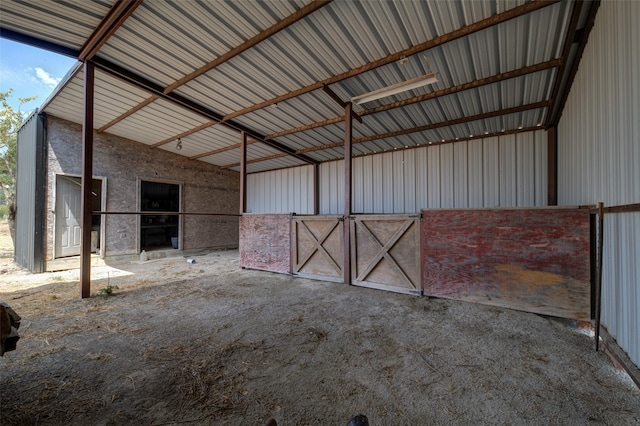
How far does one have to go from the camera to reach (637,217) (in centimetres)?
197

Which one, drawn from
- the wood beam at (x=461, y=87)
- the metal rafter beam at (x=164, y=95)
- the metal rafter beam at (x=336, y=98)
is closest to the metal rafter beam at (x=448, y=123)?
the wood beam at (x=461, y=87)

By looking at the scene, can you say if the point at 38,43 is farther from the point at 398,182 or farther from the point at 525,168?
the point at 525,168

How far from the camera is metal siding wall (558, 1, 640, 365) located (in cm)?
200

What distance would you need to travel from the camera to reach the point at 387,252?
4.61m

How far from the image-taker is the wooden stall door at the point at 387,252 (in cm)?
434

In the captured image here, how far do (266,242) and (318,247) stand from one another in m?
1.65

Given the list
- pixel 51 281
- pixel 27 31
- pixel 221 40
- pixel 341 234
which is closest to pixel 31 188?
pixel 51 281

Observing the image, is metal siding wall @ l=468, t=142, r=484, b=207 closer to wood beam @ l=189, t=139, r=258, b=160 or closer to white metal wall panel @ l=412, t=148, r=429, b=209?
white metal wall panel @ l=412, t=148, r=429, b=209

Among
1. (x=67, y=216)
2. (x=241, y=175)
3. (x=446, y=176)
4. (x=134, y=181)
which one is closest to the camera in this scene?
(x=67, y=216)

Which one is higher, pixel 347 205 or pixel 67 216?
pixel 347 205

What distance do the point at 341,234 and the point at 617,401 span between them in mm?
3961

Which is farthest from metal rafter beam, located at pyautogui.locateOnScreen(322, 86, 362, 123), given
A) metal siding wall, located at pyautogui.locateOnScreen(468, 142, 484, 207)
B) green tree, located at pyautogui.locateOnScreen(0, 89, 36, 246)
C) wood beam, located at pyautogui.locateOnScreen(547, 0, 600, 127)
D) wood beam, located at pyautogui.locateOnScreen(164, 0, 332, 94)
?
green tree, located at pyautogui.locateOnScreen(0, 89, 36, 246)

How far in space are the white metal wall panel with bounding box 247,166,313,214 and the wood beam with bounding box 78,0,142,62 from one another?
275 inches

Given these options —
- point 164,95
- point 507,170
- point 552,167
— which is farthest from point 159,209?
point 552,167
